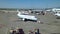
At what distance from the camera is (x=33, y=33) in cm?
1304

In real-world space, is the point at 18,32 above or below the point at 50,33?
above

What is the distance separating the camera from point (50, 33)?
1823 cm

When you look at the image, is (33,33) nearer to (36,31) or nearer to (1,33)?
(36,31)

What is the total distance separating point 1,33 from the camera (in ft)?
54.9

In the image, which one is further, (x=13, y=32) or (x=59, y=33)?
(x=59, y=33)

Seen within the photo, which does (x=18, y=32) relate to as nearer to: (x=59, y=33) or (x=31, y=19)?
(x=59, y=33)

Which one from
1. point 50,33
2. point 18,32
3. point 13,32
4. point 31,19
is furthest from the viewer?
point 31,19

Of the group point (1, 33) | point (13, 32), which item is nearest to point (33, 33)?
point (13, 32)

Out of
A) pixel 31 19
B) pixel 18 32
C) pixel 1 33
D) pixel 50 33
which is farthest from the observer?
pixel 31 19

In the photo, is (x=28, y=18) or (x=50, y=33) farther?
(x=28, y=18)

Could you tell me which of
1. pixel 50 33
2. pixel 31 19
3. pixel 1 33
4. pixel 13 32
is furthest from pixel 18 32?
pixel 31 19

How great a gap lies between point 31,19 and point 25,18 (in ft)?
4.82

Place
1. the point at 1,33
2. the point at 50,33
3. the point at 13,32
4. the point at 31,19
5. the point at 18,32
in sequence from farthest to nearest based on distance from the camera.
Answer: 1. the point at 31,19
2. the point at 50,33
3. the point at 1,33
4. the point at 13,32
5. the point at 18,32

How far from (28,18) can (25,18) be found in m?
0.66
